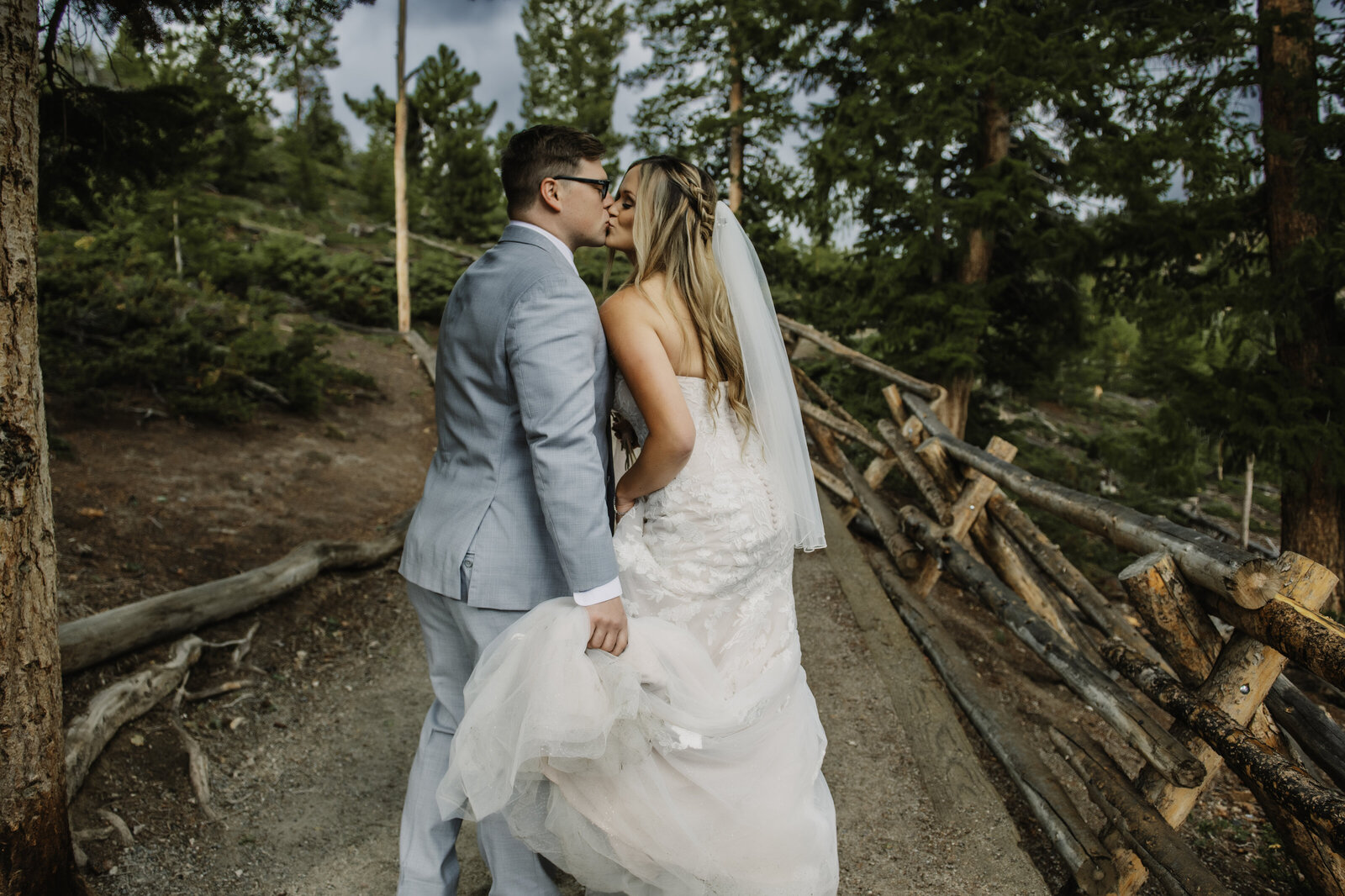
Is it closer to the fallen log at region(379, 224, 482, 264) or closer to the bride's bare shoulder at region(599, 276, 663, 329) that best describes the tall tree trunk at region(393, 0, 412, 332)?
the fallen log at region(379, 224, 482, 264)

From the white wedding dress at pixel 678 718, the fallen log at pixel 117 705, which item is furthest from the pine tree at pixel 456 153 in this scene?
the white wedding dress at pixel 678 718

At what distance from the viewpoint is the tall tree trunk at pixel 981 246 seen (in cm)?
859

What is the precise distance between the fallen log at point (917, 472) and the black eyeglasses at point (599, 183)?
146 inches

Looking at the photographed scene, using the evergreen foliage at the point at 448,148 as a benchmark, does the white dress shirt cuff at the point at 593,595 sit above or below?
below

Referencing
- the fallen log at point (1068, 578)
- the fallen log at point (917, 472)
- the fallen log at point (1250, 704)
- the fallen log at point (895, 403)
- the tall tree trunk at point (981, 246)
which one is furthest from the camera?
the tall tree trunk at point (981, 246)

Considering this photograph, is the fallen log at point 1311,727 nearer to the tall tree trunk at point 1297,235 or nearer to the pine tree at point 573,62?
the tall tree trunk at point 1297,235

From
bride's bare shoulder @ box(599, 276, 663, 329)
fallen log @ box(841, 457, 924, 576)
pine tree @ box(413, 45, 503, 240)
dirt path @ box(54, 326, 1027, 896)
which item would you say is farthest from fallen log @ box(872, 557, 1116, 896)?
pine tree @ box(413, 45, 503, 240)

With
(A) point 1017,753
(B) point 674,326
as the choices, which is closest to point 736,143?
(A) point 1017,753

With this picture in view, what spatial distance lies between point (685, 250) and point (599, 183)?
0.32 metres

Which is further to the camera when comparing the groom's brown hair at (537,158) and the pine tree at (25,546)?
the groom's brown hair at (537,158)

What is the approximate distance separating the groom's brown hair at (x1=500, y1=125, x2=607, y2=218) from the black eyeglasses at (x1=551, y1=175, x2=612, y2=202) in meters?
0.01

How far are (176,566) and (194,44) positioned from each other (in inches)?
122

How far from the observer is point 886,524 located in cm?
585

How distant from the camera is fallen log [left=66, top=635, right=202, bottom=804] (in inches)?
113
